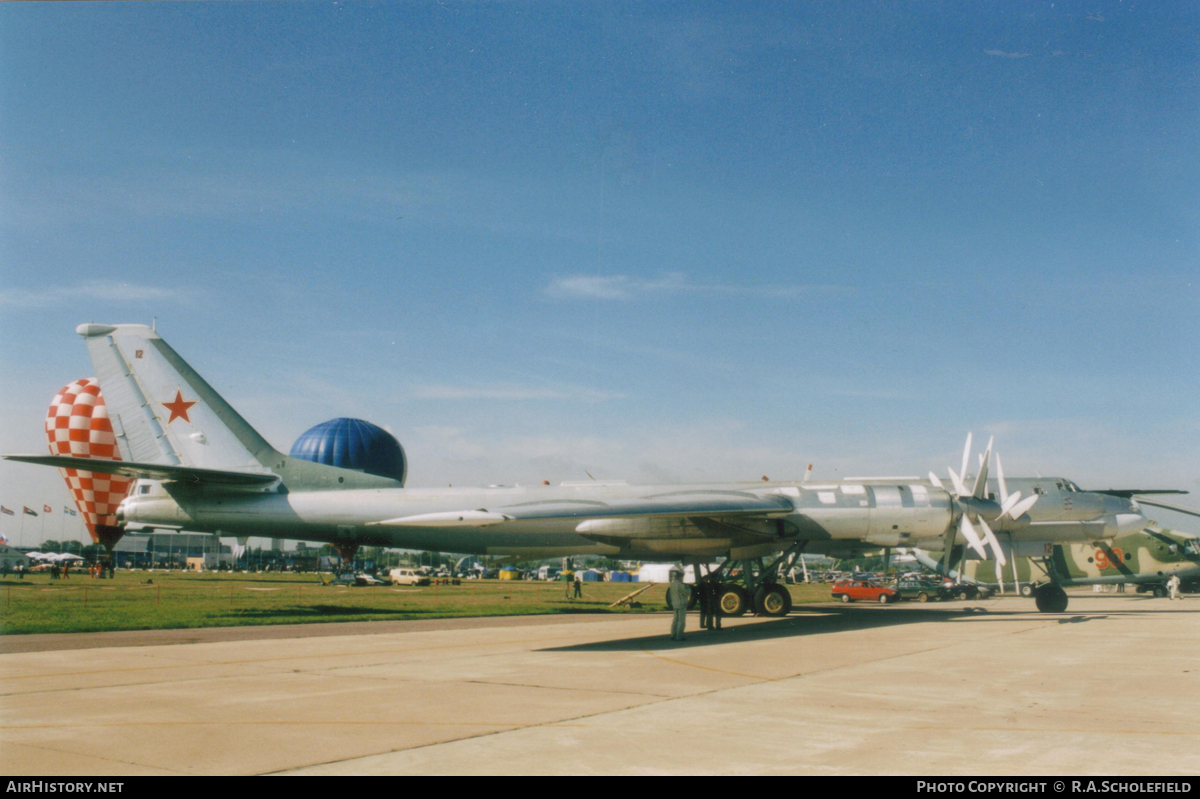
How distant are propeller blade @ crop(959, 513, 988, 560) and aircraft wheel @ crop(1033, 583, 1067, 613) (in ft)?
20.8

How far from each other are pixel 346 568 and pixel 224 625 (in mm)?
54220

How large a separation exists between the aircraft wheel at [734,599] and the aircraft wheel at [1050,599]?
34.2ft

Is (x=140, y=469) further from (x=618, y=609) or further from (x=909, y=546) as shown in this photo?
(x=909, y=546)

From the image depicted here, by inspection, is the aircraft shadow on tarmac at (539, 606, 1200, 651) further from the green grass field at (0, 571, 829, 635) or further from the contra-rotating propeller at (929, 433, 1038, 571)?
the green grass field at (0, 571, 829, 635)

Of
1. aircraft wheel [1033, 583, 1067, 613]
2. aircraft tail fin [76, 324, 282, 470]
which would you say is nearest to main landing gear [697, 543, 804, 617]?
aircraft wheel [1033, 583, 1067, 613]

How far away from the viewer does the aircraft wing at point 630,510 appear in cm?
1566

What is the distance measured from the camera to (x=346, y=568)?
238ft

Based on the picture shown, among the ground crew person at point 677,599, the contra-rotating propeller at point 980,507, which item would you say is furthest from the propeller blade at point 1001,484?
the ground crew person at point 677,599

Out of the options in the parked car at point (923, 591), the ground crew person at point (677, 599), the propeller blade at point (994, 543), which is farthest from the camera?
the parked car at point (923, 591)

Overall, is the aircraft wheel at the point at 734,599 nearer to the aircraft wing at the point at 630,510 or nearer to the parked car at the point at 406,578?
the aircraft wing at the point at 630,510

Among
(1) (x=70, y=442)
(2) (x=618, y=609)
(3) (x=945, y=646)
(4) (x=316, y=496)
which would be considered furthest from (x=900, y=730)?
(1) (x=70, y=442)

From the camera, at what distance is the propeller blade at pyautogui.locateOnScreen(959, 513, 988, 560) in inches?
835

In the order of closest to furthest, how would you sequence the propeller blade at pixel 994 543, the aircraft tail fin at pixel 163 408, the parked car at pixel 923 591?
the propeller blade at pixel 994 543 < the aircraft tail fin at pixel 163 408 < the parked car at pixel 923 591

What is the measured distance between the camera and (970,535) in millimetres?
21328
